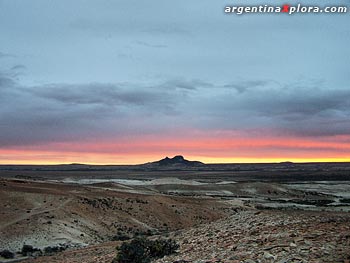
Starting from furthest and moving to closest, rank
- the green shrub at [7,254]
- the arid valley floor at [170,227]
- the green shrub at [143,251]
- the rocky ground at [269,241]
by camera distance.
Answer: the green shrub at [7,254], the green shrub at [143,251], the arid valley floor at [170,227], the rocky ground at [269,241]

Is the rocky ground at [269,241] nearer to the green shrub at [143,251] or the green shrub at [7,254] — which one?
the green shrub at [143,251]

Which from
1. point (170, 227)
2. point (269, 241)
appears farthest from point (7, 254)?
point (269, 241)

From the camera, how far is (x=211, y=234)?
52.5ft

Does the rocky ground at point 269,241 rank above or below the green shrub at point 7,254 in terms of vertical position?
above

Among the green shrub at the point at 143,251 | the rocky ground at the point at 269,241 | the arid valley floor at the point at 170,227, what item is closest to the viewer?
the rocky ground at the point at 269,241

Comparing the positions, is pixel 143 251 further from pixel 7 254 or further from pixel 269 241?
pixel 7 254

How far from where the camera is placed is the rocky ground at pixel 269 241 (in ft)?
34.1

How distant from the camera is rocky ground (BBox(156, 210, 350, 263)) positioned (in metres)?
10.4

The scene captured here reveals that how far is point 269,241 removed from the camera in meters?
12.3

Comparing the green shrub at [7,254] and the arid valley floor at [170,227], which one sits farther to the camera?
the green shrub at [7,254]

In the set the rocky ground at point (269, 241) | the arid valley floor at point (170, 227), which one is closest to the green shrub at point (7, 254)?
the arid valley floor at point (170, 227)

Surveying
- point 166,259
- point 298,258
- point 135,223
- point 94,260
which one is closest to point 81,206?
point 135,223

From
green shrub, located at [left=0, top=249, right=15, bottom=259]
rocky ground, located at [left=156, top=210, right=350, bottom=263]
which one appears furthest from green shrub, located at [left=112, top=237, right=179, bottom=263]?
green shrub, located at [left=0, top=249, right=15, bottom=259]

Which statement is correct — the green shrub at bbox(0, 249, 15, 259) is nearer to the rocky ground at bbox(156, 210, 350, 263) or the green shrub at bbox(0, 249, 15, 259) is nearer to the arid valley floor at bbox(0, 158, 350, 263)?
the arid valley floor at bbox(0, 158, 350, 263)
